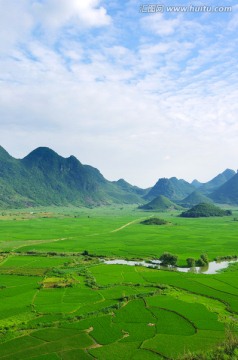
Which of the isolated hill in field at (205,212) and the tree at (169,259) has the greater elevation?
the isolated hill in field at (205,212)

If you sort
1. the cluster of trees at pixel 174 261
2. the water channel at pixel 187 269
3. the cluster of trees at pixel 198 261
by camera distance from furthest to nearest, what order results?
the cluster of trees at pixel 174 261 < the cluster of trees at pixel 198 261 < the water channel at pixel 187 269

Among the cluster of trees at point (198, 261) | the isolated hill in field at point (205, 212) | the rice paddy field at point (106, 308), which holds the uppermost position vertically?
the isolated hill in field at point (205, 212)

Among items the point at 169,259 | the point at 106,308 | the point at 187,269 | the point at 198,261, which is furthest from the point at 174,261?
the point at 106,308

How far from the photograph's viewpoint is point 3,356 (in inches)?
1021

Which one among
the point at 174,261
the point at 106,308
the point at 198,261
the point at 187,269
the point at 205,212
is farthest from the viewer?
the point at 205,212

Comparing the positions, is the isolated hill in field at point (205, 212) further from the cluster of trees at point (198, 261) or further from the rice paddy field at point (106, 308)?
the cluster of trees at point (198, 261)

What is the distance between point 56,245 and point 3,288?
1472 inches

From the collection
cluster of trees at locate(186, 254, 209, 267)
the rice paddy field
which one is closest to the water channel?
cluster of trees at locate(186, 254, 209, 267)

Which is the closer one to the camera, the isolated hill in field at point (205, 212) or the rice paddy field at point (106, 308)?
the rice paddy field at point (106, 308)

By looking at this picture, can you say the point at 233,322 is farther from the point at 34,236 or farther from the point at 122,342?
the point at 34,236

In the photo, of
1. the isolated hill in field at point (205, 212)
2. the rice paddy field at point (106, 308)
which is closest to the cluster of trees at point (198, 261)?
the rice paddy field at point (106, 308)

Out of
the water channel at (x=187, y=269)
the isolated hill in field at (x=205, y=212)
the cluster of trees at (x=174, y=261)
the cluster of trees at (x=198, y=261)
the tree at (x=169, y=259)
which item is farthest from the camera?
the isolated hill in field at (x=205, y=212)

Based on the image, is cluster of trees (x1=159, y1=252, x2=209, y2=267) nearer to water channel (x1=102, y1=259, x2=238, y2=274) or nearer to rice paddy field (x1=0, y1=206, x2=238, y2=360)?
water channel (x1=102, y1=259, x2=238, y2=274)

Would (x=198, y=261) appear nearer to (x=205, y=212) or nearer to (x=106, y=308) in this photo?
(x=106, y=308)
